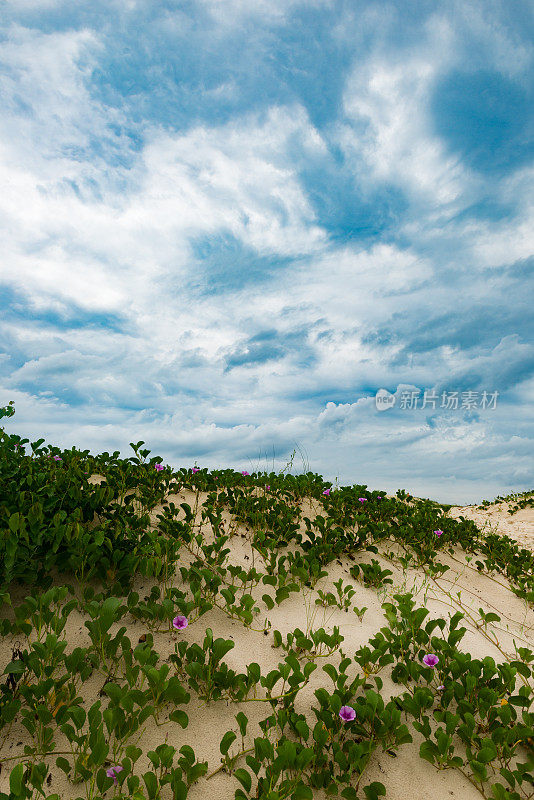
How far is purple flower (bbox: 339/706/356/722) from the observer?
10.8 ft

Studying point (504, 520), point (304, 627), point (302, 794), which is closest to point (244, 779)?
point (302, 794)

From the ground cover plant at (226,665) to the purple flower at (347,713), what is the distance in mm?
15

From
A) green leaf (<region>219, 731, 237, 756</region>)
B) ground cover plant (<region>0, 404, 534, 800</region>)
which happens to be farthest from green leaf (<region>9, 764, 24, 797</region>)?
green leaf (<region>219, 731, 237, 756</region>)

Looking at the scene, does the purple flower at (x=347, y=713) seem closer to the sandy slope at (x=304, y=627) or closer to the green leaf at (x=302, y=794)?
the sandy slope at (x=304, y=627)

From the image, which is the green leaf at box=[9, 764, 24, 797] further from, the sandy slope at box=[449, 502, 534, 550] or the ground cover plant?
the sandy slope at box=[449, 502, 534, 550]

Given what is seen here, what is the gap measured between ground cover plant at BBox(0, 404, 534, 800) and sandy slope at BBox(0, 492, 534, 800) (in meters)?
0.02

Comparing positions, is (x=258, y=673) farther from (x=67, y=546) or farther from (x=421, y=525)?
(x=421, y=525)

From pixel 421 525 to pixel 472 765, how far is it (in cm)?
500

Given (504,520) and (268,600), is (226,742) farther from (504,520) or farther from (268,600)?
(504,520)

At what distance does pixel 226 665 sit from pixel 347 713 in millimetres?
1010

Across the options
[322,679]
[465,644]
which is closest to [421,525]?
[465,644]

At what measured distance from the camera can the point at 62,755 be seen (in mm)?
3178

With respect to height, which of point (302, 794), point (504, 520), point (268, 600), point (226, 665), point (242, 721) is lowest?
point (302, 794)

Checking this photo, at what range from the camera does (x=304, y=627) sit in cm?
468
